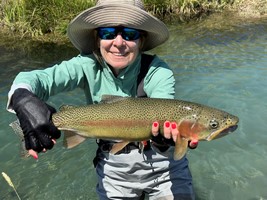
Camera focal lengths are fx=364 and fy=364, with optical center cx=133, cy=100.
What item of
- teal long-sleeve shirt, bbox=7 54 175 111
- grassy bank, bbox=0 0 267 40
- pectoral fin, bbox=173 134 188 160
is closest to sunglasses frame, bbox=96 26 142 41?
teal long-sleeve shirt, bbox=7 54 175 111

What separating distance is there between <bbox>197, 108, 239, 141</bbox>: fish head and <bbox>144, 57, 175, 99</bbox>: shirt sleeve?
51 cm

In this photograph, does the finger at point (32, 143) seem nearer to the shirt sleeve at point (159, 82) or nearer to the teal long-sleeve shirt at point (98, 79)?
the teal long-sleeve shirt at point (98, 79)

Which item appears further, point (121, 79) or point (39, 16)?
point (39, 16)

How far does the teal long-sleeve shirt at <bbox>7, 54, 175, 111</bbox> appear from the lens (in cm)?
308

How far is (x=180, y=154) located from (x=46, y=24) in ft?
29.8

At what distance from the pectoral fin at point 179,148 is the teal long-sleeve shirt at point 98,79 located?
0.54 m

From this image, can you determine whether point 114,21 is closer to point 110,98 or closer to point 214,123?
point 110,98

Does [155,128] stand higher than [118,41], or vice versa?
[118,41]

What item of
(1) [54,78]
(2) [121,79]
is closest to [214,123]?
(2) [121,79]

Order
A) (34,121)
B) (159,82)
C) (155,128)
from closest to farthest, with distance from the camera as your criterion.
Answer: (34,121)
(155,128)
(159,82)

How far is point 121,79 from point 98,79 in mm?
214

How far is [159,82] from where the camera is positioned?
3.18 metres

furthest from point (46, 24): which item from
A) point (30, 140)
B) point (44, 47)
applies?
point (30, 140)

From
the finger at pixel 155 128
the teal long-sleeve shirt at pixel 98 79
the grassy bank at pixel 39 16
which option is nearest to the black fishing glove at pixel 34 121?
the teal long-sleeve shirt at pixel 98 79
